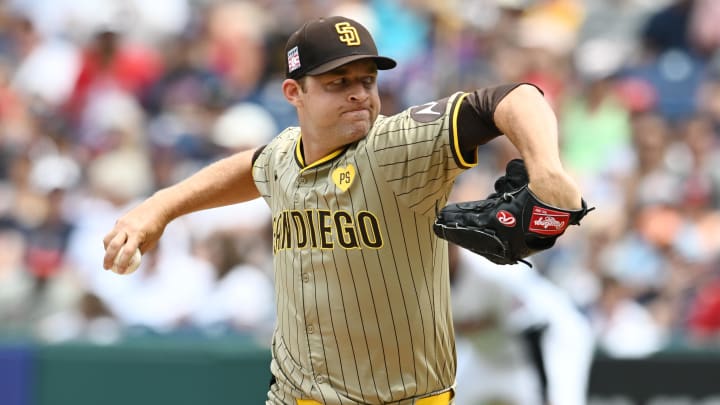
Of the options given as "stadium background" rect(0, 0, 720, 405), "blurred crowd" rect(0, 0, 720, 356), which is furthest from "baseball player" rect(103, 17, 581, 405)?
"blurred crowd" rect(0, 0, 720, 356)

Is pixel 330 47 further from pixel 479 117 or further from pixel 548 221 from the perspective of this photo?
pixel 548 221

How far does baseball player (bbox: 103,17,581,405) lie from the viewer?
3973 mm

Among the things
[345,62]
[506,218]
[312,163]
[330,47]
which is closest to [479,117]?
[506,218]

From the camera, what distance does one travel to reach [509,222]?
132 inches

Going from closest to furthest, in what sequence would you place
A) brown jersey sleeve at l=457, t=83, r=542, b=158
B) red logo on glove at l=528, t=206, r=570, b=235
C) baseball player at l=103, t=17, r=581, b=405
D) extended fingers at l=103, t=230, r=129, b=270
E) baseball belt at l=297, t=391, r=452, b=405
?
red logo on glove at l=528, t=206, r=570, b=235 → brown jersey sleeve at l=457, t=83, r=542, b=158 → baseball player at l=103, t=17, r=581, b=405 → baseball belt at l=297, t=391, r=452, b=405 → extended fingers at l=103, t=230, r=129, b=270

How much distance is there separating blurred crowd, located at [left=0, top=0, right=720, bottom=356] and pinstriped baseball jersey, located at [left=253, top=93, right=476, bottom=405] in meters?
3.36

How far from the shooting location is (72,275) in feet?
28.6

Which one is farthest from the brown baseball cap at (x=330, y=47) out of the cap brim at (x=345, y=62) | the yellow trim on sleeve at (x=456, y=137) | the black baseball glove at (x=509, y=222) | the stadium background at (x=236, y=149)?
the stadium background at (x=236, y=149)

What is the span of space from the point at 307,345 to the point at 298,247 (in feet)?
1.13

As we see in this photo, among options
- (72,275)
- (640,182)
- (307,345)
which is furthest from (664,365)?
(72,275)

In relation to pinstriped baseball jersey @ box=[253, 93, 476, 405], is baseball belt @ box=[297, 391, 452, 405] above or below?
below

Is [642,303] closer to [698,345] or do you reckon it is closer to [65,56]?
[698,345]

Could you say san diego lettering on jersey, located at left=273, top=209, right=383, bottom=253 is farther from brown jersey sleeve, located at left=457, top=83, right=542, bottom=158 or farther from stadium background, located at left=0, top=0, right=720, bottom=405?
stadium background, located at left=0, top=0, right=720, bottom=405

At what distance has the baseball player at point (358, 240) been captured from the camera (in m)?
3.97
